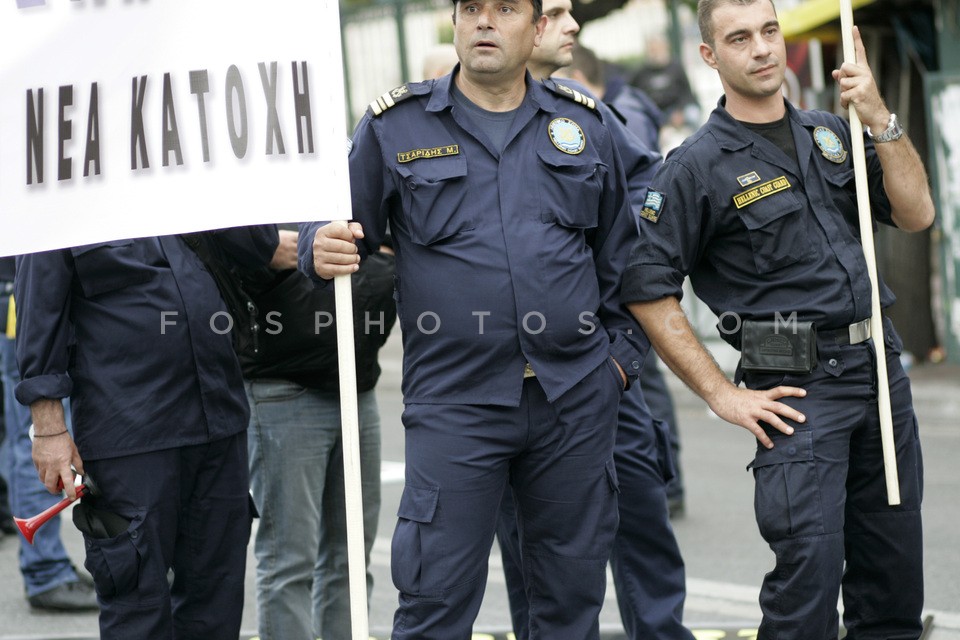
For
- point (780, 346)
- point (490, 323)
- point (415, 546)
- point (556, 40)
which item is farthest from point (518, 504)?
point (556, 40)

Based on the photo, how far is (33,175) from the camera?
364 centimetres

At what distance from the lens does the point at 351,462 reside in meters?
3.56

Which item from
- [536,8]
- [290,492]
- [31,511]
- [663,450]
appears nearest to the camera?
[536,8]

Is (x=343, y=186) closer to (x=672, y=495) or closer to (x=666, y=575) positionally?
(x=666, y=575)

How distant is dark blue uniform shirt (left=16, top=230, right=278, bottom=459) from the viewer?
3.87 m

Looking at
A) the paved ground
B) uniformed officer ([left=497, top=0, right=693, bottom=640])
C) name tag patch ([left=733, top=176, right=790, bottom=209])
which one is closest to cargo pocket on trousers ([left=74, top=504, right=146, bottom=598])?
uniformed officer ([left=497, top=0, right=693, bottom=640])

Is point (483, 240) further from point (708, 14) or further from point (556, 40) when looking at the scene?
point (556, 40)

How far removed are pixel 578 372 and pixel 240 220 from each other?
0.94 metres

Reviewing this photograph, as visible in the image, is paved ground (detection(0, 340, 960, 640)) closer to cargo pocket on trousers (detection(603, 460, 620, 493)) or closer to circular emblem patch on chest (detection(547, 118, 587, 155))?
cargo pocket on trousers (detection(603, 460, 620, 493))

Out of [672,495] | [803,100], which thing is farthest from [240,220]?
[803,100]

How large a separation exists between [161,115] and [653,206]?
52.7 inches

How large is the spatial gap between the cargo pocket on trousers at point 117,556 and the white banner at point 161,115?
794 millimetres

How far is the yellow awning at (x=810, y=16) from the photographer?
1038cm

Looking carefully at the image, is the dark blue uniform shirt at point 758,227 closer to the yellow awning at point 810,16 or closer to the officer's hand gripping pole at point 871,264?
the officer's hand gripping pole at point 871,264
